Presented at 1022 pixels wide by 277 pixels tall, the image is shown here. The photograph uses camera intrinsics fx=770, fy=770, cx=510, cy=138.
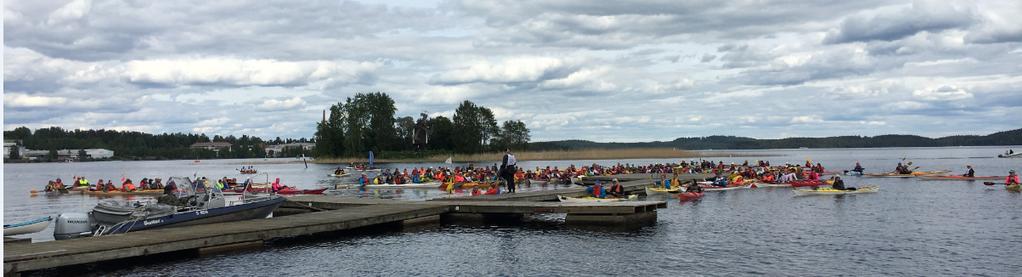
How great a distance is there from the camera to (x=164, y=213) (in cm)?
2428

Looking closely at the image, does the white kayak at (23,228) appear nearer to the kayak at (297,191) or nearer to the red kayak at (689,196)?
the kayak at (297,191)

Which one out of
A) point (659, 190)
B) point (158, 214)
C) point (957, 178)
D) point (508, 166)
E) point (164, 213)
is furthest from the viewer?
point (957, 178)

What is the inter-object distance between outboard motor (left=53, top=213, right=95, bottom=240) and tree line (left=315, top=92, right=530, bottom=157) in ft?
359

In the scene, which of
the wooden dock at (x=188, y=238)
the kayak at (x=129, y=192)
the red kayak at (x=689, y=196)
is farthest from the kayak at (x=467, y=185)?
the wooden dock at (x=188, y=238)

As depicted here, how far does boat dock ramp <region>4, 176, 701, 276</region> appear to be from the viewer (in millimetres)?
17875

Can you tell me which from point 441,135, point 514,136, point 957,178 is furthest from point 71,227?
point 514,136

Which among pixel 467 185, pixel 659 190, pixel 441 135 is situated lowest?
pixel 659 190

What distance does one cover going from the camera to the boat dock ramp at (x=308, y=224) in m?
17.9

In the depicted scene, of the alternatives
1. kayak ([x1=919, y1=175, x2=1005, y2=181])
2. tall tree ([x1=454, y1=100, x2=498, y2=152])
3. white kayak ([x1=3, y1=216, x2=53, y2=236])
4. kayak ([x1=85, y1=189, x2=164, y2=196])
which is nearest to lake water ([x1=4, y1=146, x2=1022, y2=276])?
white kayak ([x1=3, y1=216, x2=53, y2=236])

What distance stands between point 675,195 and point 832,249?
67.8 ft

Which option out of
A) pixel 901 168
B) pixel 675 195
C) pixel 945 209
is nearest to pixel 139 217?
pixel 675 195

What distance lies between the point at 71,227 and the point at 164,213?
3.06 m

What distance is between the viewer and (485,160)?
140125 millimetres

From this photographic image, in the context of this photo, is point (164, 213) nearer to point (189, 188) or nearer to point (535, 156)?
point (189, 188)
